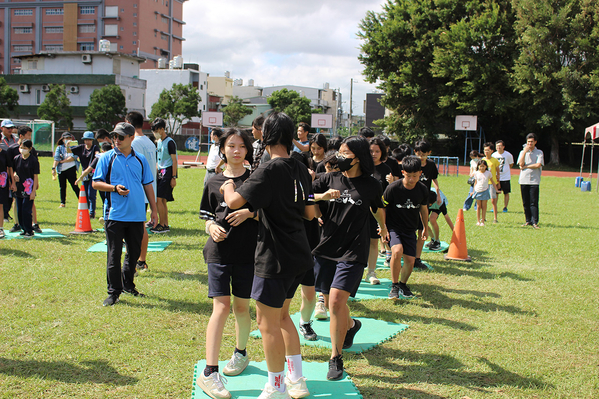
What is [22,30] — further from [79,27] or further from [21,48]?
[79,27]

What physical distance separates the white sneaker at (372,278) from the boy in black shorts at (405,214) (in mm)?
685

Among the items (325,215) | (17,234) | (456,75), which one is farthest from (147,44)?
(325,215)

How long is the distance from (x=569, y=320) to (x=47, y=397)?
4.81 m

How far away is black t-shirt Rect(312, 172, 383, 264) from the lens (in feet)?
12.8

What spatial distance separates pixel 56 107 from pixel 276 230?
5593 centimetres

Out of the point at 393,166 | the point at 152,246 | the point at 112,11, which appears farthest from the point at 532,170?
the point at 112,11

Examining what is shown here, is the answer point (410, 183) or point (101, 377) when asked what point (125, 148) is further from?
point (410, 183)

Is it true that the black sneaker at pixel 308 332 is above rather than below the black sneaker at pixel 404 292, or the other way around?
below

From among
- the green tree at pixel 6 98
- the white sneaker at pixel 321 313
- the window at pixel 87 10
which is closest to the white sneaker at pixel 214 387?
the white sneaker at pixel 321 313

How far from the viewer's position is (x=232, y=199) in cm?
292

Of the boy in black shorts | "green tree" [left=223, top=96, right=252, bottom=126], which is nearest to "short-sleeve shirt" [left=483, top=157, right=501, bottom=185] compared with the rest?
the boy in black shorts

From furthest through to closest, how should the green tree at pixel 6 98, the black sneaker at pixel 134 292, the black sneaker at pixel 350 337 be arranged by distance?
1. the green tree at pixel 6 98
2. the black sneaker at pixel 134 292
3. the black sneaker at pixel 350 337

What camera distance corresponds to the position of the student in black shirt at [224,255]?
10.7 ft

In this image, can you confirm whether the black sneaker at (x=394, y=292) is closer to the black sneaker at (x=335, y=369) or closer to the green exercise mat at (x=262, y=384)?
the green exercise mat at (x=262, y=384)
